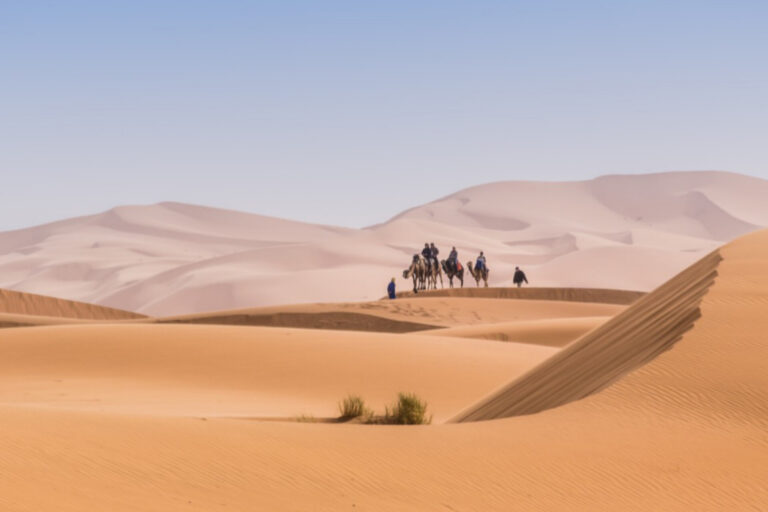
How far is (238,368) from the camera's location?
68.3 feet

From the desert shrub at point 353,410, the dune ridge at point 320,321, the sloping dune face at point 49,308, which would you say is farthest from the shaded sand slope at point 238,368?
the sloping dune face at point 49,308

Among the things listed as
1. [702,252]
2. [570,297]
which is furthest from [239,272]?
[570,297]

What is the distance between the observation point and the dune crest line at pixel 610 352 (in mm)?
9336

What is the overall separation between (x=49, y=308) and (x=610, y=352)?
1640 inches

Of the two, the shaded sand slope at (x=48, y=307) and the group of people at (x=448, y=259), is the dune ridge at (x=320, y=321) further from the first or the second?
the shaded sand slope at (x=48, y=307)

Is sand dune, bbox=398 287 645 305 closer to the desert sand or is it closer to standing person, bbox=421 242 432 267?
standing person, bbox=421 242 432 267

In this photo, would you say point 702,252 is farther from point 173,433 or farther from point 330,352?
point 173,433

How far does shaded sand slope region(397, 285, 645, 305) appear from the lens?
4650 centimetres

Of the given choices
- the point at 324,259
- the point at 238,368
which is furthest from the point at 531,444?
the point at 324,259

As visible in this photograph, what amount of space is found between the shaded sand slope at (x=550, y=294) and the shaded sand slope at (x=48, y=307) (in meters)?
13.2

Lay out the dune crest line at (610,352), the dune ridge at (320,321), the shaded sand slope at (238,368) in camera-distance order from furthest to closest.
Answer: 1. the dune ridge at (320,321)
2. the shaded sand slope at (238,368)
3. the dune crest line at (610,352)

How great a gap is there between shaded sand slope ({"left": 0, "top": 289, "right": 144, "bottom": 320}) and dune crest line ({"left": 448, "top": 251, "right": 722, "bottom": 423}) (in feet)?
126

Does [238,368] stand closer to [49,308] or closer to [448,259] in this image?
[448,259]

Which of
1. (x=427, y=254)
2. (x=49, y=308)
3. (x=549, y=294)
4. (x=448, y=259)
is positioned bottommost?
(x=49, y=308)
